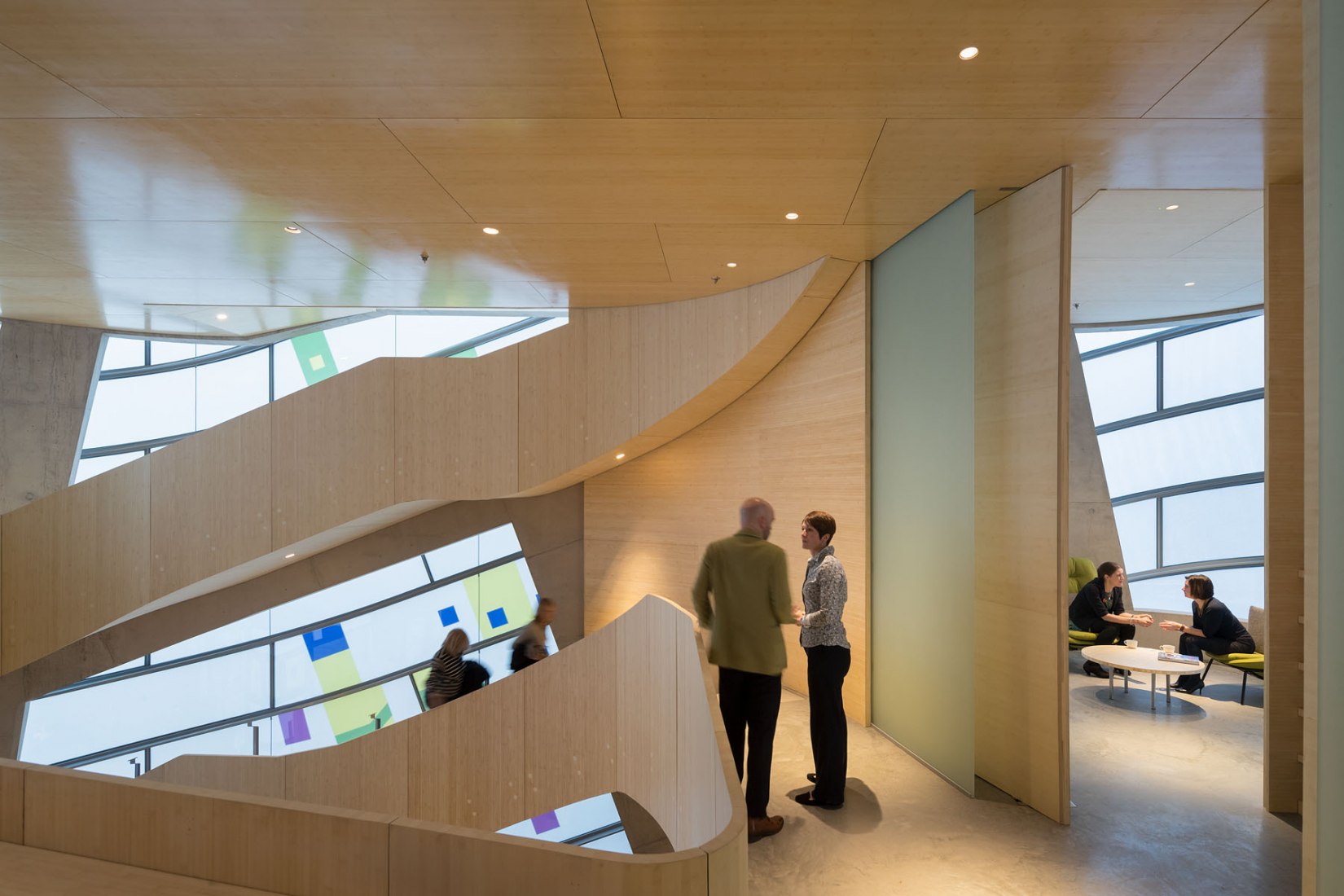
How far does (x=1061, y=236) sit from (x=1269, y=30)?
1253mm

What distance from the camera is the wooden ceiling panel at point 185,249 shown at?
5582 mm

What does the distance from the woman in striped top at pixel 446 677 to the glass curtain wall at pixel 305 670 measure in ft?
9.18

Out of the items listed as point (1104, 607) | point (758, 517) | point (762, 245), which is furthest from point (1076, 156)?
point (1104, 607)

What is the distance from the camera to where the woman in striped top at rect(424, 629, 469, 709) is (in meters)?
7.66

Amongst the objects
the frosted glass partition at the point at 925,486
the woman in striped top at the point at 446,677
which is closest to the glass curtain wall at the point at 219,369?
the woman in striped top at the point at 446,677

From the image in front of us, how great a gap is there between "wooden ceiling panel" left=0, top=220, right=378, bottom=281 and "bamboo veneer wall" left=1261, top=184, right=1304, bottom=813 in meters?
6.21

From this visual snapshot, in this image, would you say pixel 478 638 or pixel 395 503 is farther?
pixel 478 638

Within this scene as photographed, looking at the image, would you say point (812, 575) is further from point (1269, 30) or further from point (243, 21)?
point (243, 21)

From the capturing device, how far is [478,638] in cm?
1052

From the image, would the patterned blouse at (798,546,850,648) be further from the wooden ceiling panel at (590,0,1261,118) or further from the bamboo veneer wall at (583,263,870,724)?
the wooden ceiling panel at (590,0,1261,118)

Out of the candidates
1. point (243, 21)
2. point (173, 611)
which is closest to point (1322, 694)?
point (243, 21)

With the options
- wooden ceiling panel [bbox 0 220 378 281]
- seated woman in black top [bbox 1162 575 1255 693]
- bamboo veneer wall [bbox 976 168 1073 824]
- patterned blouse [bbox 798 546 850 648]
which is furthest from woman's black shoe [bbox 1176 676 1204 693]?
wooden ceiling panel [bbox 0 220 378 281]

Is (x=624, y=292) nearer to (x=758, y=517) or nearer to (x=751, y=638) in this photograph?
(x=758, y=517)

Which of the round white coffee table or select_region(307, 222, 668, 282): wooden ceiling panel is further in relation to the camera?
the round white coffee table
